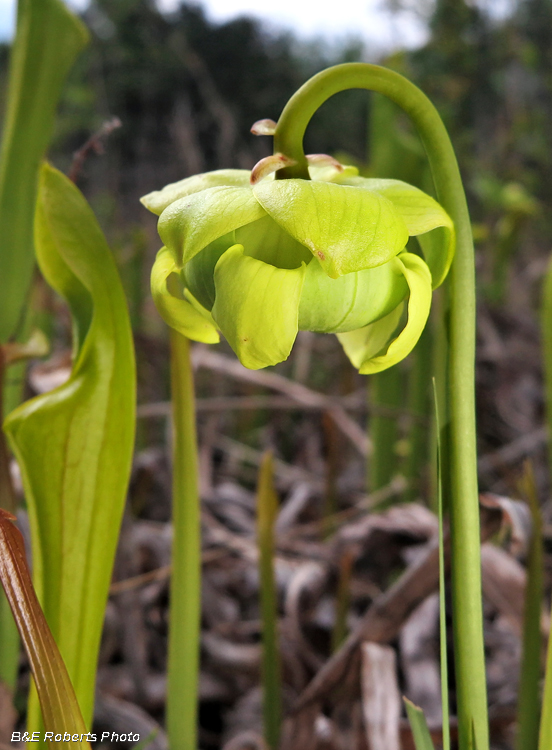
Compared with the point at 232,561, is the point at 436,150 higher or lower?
higher

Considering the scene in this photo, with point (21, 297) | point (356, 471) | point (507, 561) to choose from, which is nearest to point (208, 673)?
point (507, 561)

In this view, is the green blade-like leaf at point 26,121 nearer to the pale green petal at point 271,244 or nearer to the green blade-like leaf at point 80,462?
the green blade-like leaf at point 80,462

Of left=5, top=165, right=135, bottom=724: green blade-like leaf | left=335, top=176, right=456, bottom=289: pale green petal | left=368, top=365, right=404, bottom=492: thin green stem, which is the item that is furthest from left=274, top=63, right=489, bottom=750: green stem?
left=368, top=365, right=404, bottom=492: thin green stem

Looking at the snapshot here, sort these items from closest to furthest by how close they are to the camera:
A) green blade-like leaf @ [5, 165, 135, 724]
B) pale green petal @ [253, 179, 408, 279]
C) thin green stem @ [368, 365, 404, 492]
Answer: pale green petal @ [253, 179, 408, 279], green blade-like leaf @ [5, 165, 135, 724], thin green stem @ [368, 365, 404, 492]

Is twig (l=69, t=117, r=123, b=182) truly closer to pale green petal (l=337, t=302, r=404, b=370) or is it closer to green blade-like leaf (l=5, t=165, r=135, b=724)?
green blade-like leaf (l=5, t=165, r=135, b=724)

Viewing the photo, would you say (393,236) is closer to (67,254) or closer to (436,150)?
(436,150)

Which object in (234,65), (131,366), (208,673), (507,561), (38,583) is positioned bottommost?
(208,673)

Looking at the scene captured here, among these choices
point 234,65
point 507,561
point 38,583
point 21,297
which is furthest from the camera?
point 234,65

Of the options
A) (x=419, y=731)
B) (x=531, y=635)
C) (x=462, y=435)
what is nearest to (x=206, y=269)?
(x=462, y=435)
